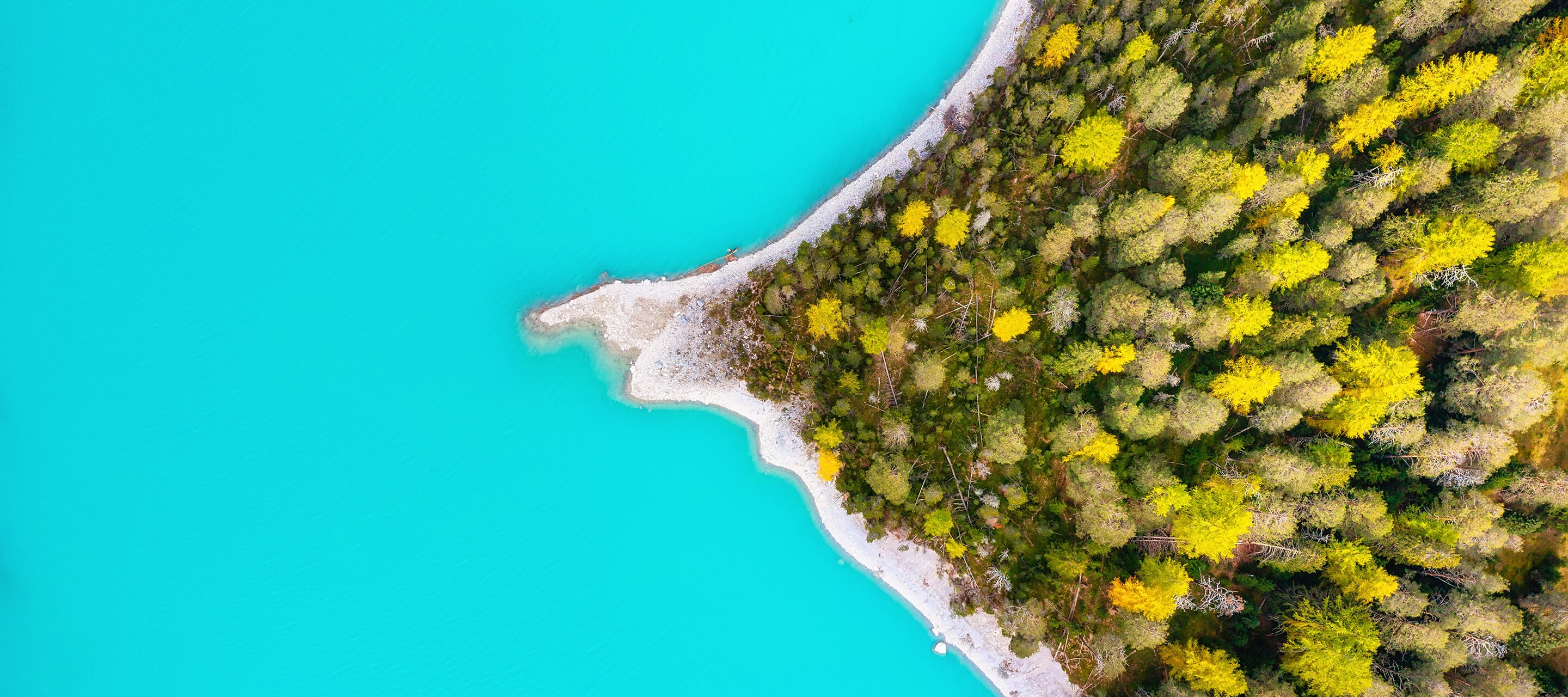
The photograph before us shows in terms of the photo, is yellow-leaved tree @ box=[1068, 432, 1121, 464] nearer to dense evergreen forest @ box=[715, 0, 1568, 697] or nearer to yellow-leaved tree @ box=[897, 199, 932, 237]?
dense evergreen forest @ box=[715, 0, 1568, 697]

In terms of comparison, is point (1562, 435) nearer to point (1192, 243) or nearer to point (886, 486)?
point (1192, 243)

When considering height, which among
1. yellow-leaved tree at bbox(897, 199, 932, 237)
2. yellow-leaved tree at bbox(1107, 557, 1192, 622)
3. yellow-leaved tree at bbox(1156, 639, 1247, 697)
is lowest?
yellow-leaved tree at bbox(1156, 639, 1247, 697)

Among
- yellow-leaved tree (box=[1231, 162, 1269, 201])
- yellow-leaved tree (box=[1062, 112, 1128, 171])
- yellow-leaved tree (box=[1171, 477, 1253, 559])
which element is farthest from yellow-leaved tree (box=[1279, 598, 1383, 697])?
yellow-leaved tree (box=[1062, 112, 1128, 171])

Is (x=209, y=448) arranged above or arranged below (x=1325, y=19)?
above

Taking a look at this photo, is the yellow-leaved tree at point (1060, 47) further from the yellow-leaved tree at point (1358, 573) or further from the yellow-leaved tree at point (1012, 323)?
the yellow-leaved tree at point (1358, 573)

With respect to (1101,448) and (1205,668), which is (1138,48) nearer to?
(1101,448)

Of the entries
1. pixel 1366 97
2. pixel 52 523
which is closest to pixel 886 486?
pixel 1366 97

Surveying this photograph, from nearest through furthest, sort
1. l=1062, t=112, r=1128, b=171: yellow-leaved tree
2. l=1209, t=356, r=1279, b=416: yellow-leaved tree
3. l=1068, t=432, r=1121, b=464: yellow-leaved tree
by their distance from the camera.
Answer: l=1209, t=356, r=1279, b=416: yellow-leaved tree
l=1068, t=432, r=1121, b=464: yellow-leaved tree
l=1062, t=112, r=1128, b=171: yellow-leaved tree

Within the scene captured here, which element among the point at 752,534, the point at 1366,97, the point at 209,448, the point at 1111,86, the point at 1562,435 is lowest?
the point at 1562,435
